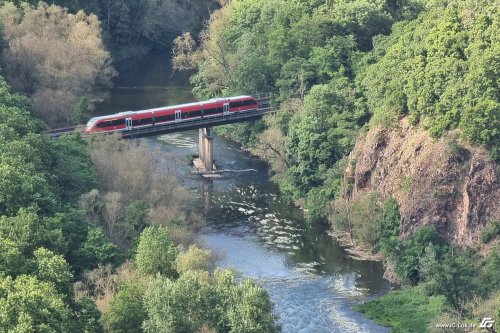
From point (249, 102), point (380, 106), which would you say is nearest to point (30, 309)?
point (380, 106)

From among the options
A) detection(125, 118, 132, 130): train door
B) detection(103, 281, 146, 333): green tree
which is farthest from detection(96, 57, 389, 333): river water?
detection(103, 281, 146, 333): green tree

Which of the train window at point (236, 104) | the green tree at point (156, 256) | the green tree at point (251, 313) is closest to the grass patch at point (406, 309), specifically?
the green tree at point (251, 313)

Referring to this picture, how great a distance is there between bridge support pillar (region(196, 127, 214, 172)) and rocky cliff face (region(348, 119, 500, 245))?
19806mm

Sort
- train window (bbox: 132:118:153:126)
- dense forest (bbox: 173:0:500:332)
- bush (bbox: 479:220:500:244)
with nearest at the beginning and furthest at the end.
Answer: dense forest (bbox: 173:0:500:332), bush (bbox: 479:220:500:244), train window (bbox: 132:118:153:126)

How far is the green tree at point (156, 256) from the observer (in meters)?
67.9

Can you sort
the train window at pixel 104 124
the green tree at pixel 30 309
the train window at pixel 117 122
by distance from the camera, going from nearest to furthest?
the green tree at pixel 30 309, the train window at pixel 104 124, the train window at pixel 117 122

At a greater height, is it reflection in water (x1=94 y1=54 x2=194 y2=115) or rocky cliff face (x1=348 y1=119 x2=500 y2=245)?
reflection in water (x1=94 y1=54 x2=194 y2=115)

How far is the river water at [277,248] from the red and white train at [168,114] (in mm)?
3993

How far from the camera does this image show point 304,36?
114 meters

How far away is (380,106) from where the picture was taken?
9438 centimetres

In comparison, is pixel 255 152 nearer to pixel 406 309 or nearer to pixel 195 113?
pixel 195 113

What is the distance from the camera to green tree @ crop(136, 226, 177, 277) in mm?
67875

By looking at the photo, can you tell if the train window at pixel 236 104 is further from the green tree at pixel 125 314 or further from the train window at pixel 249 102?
the green tree at pixel 125 314

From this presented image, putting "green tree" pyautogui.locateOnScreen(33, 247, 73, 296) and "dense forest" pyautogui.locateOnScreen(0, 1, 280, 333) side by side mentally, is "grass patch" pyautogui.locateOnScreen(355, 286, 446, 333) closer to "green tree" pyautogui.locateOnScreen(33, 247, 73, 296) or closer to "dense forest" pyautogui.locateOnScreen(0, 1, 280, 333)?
"dense forest" pyautogui.locateOnScreen(0, 1, 280, 333)
